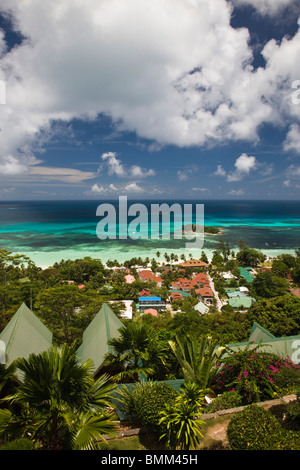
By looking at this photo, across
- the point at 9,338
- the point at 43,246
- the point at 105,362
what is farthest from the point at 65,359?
the point at 43,246

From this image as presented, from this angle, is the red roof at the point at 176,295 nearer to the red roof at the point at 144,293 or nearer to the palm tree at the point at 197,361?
the red roof at the point at 144,293

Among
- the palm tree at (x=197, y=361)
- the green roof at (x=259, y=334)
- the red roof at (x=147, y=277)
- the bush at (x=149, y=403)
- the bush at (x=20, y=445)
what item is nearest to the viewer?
the bush at (x=20, y=445)

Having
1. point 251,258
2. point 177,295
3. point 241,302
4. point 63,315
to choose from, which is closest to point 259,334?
point 63,315

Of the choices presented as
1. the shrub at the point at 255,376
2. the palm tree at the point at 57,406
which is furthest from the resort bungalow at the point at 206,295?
the palm tree at the point at 57,406

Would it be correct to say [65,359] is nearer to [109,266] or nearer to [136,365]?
[136,365]

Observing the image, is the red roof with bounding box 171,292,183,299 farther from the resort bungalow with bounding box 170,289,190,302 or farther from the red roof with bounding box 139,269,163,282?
the red roof with bounding box 139,269,163,282
